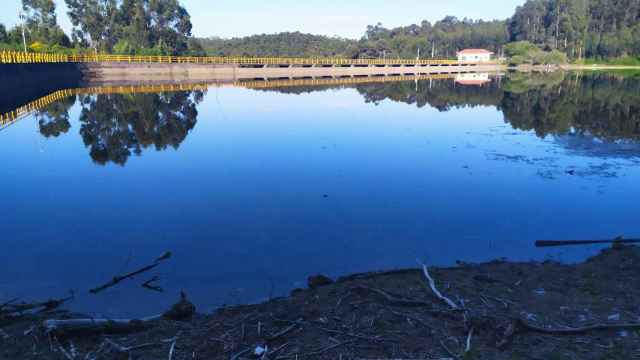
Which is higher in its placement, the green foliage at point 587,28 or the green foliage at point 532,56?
the green foliage at point 587,28

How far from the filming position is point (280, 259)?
8648 millimetres

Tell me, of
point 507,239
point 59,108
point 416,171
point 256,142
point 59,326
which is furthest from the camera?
point 59,108

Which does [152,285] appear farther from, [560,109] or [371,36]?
[371,36]

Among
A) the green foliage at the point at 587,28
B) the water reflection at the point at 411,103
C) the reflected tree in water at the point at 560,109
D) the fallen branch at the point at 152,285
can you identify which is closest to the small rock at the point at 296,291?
the fallen branch at the point at 152,285

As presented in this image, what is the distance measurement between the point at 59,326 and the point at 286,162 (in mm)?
11278

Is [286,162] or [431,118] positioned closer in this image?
[286,162]

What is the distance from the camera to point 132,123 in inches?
1002

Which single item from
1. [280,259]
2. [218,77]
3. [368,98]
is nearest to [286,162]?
[280,259]

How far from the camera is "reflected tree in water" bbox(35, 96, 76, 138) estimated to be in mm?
23203

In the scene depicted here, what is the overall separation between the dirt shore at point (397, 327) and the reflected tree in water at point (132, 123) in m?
11.9

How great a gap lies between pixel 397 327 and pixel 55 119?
87.2ft

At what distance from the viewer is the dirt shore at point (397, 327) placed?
5090mm

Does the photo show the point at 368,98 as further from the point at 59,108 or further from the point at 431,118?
the point at 59,108

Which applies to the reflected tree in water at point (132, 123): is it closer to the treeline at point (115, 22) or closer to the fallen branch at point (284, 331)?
the fallen branch at point (284, 331)
